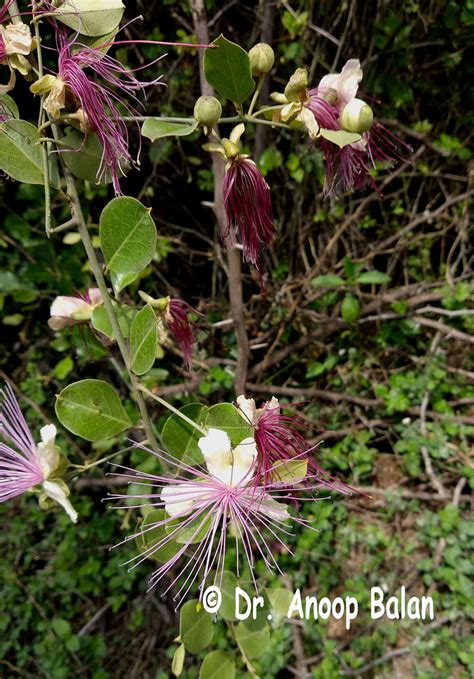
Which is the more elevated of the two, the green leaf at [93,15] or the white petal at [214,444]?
the green leaf at [93,15]

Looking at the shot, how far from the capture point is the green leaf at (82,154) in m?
0.48

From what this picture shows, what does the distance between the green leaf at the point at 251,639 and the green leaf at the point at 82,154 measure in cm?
57

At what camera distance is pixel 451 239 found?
2010 mm

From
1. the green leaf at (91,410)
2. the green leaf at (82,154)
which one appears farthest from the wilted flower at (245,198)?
the green leaf at (91,410)

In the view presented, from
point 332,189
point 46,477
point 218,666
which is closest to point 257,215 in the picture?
point 332,189

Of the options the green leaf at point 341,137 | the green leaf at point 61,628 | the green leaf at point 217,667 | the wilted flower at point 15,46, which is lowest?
the green leaf at point 61,628

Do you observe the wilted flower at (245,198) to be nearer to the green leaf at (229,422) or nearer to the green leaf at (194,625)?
the green leaf at (229,422)

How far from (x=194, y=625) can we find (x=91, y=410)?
27 cm

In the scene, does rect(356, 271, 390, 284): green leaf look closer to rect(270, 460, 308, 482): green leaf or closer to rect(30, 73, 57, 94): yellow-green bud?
rect(270, 460, 308, 482): green leaf

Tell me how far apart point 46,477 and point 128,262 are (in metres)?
0.21

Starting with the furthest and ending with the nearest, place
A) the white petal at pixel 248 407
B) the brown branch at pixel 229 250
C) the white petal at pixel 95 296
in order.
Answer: the brown branch at pixel 229 250
the white petal at pixel 95 296
the white petal at pixel 248 407

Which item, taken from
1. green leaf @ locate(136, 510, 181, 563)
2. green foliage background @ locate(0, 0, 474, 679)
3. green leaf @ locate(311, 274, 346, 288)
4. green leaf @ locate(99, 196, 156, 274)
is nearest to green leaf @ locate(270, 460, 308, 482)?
green leaf @ locate(136, 510, 181, 563)

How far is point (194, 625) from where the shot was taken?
0.61m

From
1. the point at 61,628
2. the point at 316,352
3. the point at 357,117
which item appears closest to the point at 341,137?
the point at 357,117
